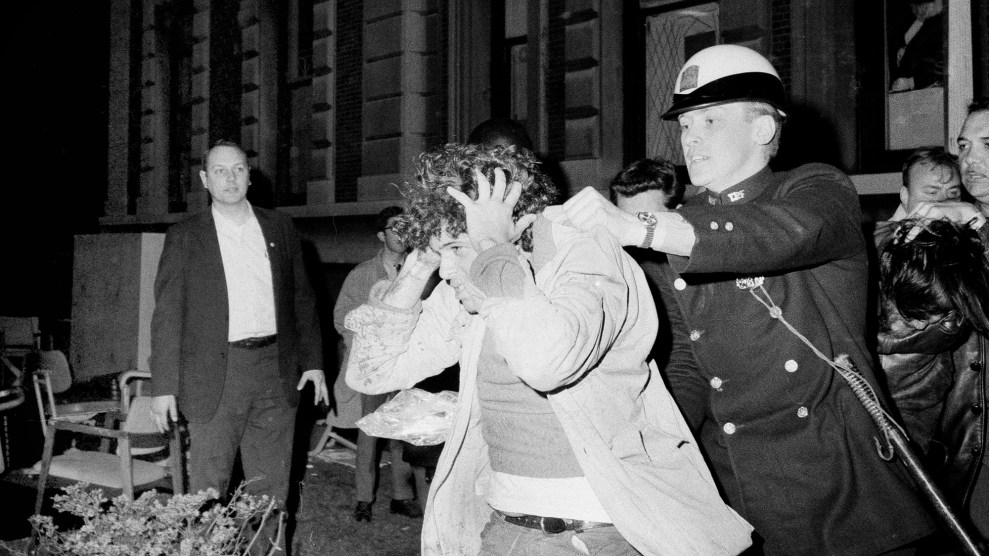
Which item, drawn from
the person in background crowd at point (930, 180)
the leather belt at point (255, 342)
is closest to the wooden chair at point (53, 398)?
the leather belt at point (255, 342)

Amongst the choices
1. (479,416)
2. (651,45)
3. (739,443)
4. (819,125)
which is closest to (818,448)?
(739,443)

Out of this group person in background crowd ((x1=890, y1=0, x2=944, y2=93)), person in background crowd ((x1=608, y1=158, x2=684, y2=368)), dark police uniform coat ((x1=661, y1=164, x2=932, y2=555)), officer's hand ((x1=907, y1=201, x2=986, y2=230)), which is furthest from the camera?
person in background crowd ((x1=890, y1=0, x2=944, y2=93))

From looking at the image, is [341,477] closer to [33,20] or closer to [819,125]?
[819,125]

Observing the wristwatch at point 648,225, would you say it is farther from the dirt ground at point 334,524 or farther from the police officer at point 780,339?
the dirt ground at point 334,524

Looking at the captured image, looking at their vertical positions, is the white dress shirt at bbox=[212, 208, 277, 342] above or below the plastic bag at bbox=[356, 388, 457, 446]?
above

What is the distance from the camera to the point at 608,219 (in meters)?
2.06

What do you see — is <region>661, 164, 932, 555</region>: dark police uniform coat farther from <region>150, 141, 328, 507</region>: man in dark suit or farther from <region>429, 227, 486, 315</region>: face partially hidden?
<region>150, 141, 328, 507</region>: man in dark suit

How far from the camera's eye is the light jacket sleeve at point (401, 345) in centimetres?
293

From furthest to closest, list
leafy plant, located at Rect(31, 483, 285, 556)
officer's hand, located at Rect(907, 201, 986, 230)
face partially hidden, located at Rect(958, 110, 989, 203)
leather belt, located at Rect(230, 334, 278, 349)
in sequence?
1. leather belt, located at Rect(230, 334, 278, 349)
2. face partially hidden, located at Rect(958, 110, 989, 203)
3. officer's hand, located at Rect(907, 201, 986, 230)
4. leafy plant, located at Rect(31, 483, 285, 556)

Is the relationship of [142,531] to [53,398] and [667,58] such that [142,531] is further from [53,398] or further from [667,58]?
[667,58]

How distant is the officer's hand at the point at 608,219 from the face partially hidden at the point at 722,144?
0.56 meters

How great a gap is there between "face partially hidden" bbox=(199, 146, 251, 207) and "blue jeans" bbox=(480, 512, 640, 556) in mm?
3765

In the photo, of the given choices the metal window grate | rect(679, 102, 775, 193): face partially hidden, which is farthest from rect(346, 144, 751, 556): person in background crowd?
the metal window grate

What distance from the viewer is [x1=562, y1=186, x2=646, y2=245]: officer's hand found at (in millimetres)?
2059
